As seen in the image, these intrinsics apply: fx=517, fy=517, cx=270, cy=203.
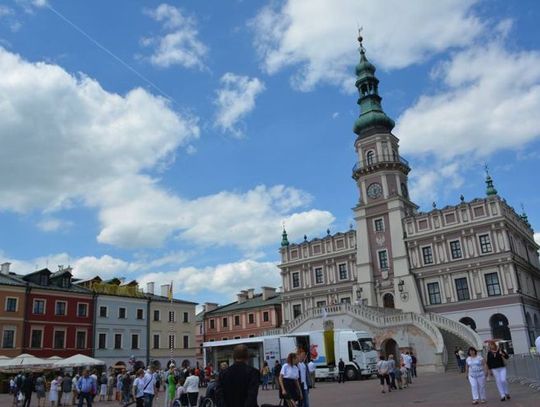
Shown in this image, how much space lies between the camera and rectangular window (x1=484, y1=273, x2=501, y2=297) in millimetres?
43688

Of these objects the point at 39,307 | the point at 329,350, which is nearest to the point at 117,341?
the point at 39,307

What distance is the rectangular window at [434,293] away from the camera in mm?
46691

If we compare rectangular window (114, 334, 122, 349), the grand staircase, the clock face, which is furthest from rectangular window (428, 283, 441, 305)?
rectangular window (114, 334, 122, 349)

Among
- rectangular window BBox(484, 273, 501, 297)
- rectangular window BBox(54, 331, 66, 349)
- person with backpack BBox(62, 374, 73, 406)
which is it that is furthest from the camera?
rectangular window BBox(54, 331, 66, 349)

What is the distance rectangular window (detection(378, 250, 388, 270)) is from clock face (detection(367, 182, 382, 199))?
5744 mm

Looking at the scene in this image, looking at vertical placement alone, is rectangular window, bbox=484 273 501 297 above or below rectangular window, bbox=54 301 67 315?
below

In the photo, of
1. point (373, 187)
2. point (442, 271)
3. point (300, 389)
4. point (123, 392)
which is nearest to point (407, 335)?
point (442, 271)

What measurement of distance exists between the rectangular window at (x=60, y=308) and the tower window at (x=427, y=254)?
3504cm

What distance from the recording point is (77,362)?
106 ft

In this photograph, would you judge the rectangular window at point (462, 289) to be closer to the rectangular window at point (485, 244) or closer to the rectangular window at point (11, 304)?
the rectangular window at point (485, 244)

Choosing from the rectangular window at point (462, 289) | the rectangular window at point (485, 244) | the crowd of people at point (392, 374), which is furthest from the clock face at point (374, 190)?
the crowd of people at point (392, 374)

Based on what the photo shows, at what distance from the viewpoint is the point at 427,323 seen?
3972cm

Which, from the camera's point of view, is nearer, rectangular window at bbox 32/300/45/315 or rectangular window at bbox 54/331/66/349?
rectangular window at bbox 32/300/45/315

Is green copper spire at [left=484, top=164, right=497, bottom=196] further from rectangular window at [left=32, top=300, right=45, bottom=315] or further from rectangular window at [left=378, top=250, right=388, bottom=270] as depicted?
rectangular window at [left=32, top=300, right=45, bottom=315]
